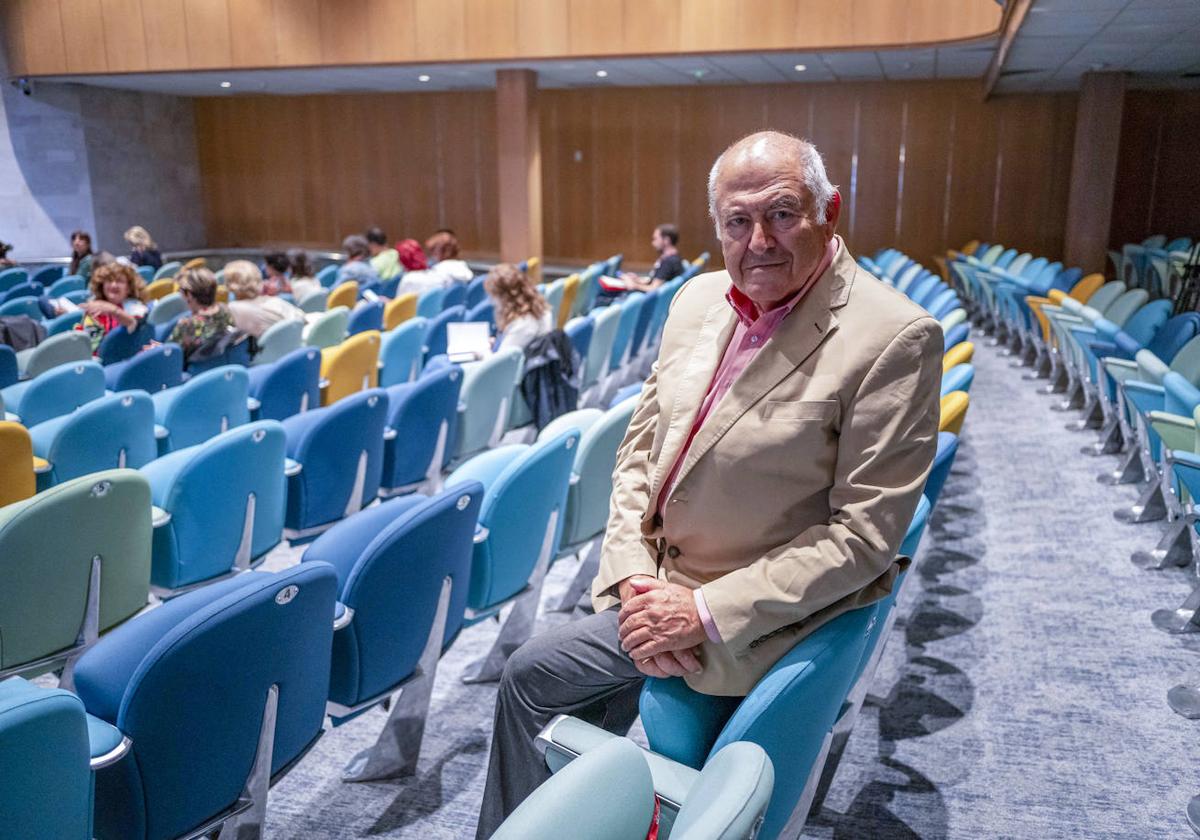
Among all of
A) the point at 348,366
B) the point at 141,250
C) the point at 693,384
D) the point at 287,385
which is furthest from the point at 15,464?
the point at 141,250

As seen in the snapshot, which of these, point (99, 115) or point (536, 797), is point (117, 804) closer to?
point (536, 797)

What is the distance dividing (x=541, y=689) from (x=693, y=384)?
2.26 ft

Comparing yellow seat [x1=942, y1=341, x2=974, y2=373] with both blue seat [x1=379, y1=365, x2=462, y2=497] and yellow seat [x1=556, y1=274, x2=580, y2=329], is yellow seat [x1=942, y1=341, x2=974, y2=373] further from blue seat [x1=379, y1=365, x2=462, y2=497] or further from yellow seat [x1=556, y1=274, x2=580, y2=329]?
yellow seat [x1=556, y1=274, x2=580, y2=329]

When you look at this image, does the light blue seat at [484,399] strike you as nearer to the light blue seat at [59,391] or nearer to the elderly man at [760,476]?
the light blue seat at [59,391]

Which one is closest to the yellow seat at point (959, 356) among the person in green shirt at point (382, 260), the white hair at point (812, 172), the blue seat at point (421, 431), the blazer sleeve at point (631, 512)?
the blue seat at point (421, 431)

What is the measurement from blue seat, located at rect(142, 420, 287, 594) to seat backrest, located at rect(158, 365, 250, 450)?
982mm

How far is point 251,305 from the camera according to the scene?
19.9ft

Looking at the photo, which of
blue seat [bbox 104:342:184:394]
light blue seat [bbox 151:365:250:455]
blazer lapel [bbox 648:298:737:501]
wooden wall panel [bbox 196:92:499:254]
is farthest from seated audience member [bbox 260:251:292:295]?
wooden wall panel [bbox 196:92:499:254]

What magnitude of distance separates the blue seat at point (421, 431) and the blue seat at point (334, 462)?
23 centimetres

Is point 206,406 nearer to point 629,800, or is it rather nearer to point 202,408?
point 202,408

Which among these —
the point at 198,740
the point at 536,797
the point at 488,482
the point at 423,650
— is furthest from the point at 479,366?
the point at 536,797

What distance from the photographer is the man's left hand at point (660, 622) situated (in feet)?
5.64

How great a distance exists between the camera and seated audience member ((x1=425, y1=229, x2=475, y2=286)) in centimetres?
891

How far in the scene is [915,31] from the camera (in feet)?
32.7
